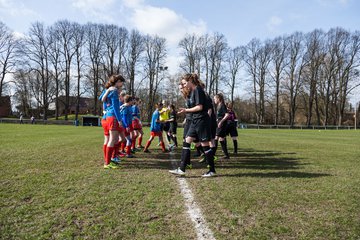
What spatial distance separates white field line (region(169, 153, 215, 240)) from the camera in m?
2.73

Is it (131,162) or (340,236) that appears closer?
(340,236)

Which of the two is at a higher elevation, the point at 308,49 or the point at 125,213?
the point at 308,49

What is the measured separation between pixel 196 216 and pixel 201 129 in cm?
234

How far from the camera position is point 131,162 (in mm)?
6859

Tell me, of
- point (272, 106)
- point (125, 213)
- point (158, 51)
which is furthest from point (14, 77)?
point (125, 213)

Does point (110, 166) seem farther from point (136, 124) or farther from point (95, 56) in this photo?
point (95, 56)

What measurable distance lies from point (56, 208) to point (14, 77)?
5527 centimetres

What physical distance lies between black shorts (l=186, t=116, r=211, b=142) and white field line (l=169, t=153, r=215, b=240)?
1.09 meters

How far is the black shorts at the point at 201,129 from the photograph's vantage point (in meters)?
5.28

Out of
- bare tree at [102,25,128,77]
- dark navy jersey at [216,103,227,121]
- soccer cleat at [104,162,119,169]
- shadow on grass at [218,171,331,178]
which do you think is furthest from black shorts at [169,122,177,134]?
bare tree at [102,25,128,77]

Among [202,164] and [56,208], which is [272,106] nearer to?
[202,164]

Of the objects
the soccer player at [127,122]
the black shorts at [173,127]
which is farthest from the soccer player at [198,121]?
the black shorts at [173,127]

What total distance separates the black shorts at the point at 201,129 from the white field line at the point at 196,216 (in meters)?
1.09

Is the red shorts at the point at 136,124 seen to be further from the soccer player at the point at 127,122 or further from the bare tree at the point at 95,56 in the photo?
the bare tree at the point at 95,56
